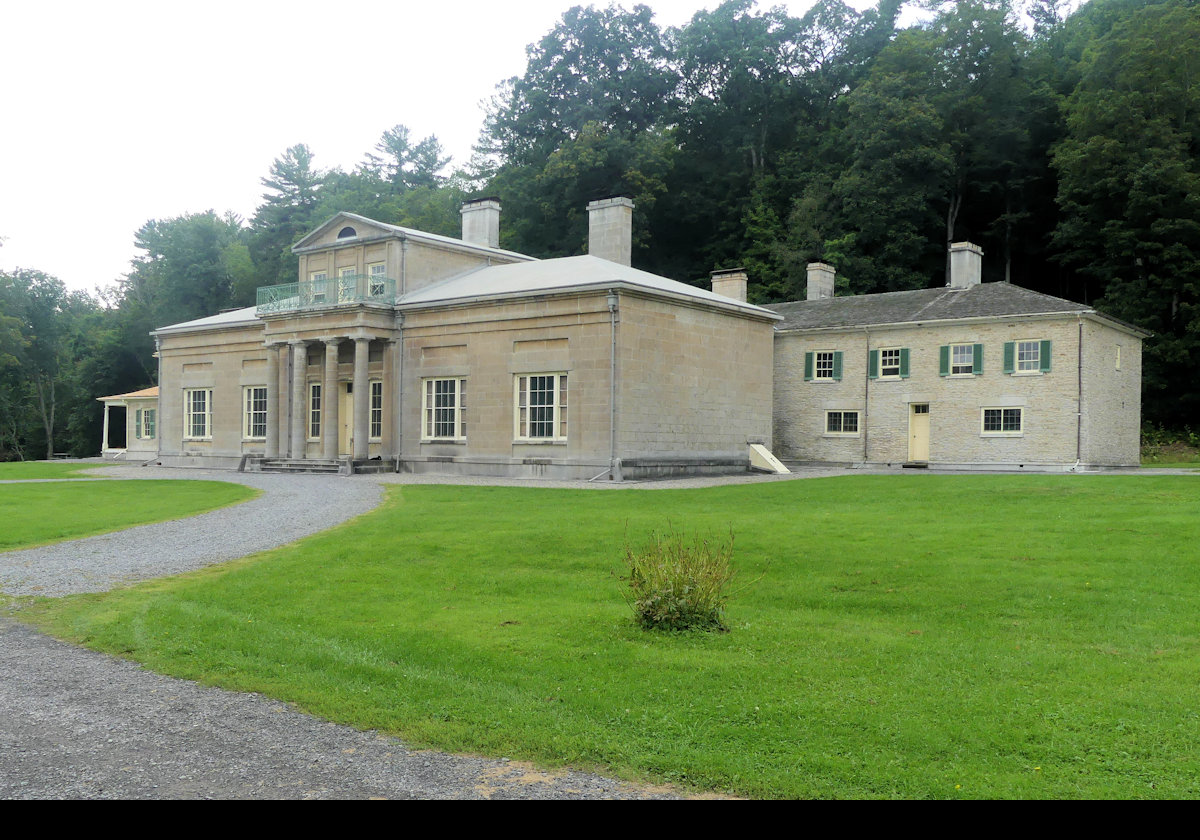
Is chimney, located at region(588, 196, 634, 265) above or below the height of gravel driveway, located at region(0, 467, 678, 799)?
above

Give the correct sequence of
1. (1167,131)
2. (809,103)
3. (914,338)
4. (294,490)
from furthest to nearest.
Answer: (809,103)
(1167,131)
(914,338)
(294,490)

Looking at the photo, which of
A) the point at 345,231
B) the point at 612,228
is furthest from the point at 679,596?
the point at 345,231

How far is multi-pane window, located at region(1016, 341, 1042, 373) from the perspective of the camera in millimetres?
33906

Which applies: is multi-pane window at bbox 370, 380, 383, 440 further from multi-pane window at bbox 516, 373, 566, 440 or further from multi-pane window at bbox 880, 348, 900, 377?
multi-pane window at bbox 880, 348, 900, 377

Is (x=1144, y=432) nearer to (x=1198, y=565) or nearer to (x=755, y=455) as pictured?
(x=755, y=455)

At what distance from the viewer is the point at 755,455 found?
1330 inches

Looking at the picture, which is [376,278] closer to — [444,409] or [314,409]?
[314,409]

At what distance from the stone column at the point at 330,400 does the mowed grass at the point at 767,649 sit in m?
19.2

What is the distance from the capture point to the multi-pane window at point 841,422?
38594 mm

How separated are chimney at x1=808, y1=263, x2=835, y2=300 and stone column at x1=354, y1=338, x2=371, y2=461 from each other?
1988cm

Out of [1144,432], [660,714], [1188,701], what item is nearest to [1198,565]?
[1188,701]

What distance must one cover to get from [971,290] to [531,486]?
1984cm

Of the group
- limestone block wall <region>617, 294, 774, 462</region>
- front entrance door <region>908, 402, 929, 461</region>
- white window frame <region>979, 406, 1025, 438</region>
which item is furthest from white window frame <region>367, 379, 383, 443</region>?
white window frame <region>979, 406, 1025, 438</region>

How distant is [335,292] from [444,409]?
6.62m
